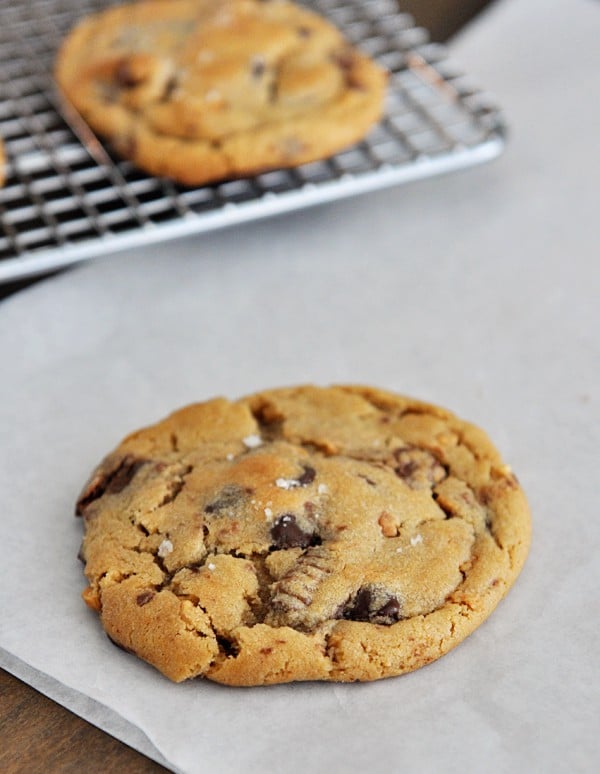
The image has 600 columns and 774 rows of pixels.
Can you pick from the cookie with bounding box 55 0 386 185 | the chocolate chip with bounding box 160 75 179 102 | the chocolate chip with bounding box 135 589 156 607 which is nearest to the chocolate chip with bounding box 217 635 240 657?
the chocolate chip with bounding box 135 589 156 607

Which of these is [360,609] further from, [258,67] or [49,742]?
[258,67]

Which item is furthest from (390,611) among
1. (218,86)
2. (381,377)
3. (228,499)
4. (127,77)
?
(127,77)

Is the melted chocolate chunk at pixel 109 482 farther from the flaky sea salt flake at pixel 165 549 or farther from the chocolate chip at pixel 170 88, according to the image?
the chocolate chip at pixel 170 88

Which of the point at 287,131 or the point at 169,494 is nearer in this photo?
the point at 169,494

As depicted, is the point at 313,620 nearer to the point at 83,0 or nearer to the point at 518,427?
the point at 518,427

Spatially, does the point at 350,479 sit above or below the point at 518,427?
above

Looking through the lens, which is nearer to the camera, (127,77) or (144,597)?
(144,597)

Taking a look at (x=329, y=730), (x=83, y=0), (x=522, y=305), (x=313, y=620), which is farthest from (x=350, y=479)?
(x=83, y=0)
